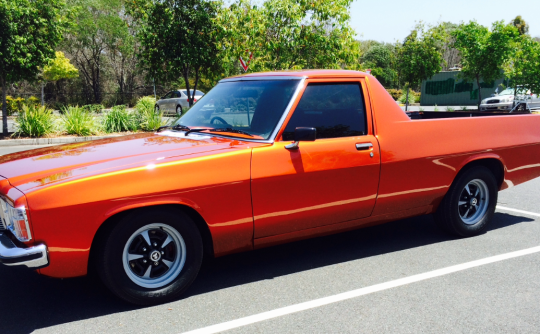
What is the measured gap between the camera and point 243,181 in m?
3.72

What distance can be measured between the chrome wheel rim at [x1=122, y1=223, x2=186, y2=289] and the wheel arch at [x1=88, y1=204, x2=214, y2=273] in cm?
15

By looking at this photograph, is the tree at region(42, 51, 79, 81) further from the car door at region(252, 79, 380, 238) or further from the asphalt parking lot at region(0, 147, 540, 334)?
the car door at region(252, 79, 380, 238)

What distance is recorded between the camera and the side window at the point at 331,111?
13.6 ft

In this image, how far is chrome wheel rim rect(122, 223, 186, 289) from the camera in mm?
3471

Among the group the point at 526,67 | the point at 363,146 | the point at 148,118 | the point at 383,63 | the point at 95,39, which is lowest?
the point at 148,118

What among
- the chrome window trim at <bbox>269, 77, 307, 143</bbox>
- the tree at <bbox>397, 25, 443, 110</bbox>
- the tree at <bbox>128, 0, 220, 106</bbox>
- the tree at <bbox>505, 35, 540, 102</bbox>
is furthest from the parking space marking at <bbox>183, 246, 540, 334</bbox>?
the tree at <bbox>397, 25, 443, 110</bbox>

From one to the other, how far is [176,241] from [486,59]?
23665mm

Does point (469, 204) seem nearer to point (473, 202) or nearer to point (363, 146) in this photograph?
point (473, 202)

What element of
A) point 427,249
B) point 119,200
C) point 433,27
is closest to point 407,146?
point 427,249

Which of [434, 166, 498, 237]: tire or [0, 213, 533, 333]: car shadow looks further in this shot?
[434, 166, 498, 237]: tire

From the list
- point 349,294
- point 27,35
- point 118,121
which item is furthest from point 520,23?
point 349,294

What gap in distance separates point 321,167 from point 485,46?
22492mm

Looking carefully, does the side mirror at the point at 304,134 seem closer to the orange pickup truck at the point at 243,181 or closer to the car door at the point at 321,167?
the orange pickup truck at the point at 243,181

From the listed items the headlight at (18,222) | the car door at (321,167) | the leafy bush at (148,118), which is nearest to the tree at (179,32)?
the leafy bush at (148,118)
